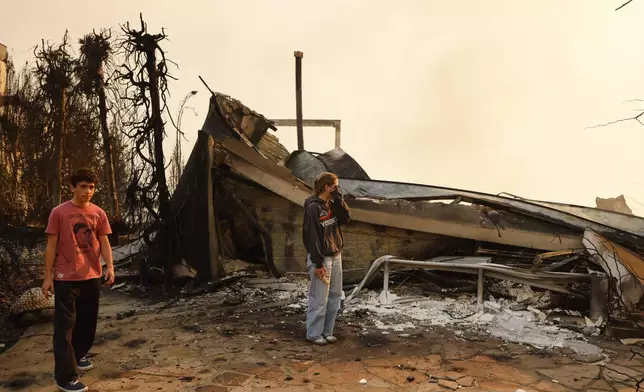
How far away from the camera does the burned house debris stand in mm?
8234

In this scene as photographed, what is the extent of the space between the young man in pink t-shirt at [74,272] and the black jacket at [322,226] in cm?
192

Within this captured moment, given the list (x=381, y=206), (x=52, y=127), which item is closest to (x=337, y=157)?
(x=381, y=206)

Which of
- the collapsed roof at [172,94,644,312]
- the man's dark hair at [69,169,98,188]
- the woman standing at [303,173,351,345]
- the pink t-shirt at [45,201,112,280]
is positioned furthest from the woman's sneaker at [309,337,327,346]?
the collapsed roof at [172,94,644,312]

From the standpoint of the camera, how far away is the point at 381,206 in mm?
8539

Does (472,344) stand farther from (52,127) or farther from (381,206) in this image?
(52,127)

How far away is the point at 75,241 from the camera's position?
3.79 m

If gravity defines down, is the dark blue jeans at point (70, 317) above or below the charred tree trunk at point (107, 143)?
below

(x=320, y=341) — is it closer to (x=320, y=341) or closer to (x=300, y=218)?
(x=320, y=341)

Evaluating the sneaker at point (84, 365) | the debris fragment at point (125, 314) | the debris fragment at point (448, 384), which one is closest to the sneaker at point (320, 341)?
the debris fragment at point (448, 384)

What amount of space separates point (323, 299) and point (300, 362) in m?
0.73

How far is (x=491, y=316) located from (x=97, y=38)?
42.8ft

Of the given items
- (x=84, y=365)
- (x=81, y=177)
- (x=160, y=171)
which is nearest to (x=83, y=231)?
(x=81, y=177)

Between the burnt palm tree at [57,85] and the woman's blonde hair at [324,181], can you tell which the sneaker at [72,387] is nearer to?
the woman's blonde hair at [324,181]

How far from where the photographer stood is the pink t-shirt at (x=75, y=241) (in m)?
3.74
